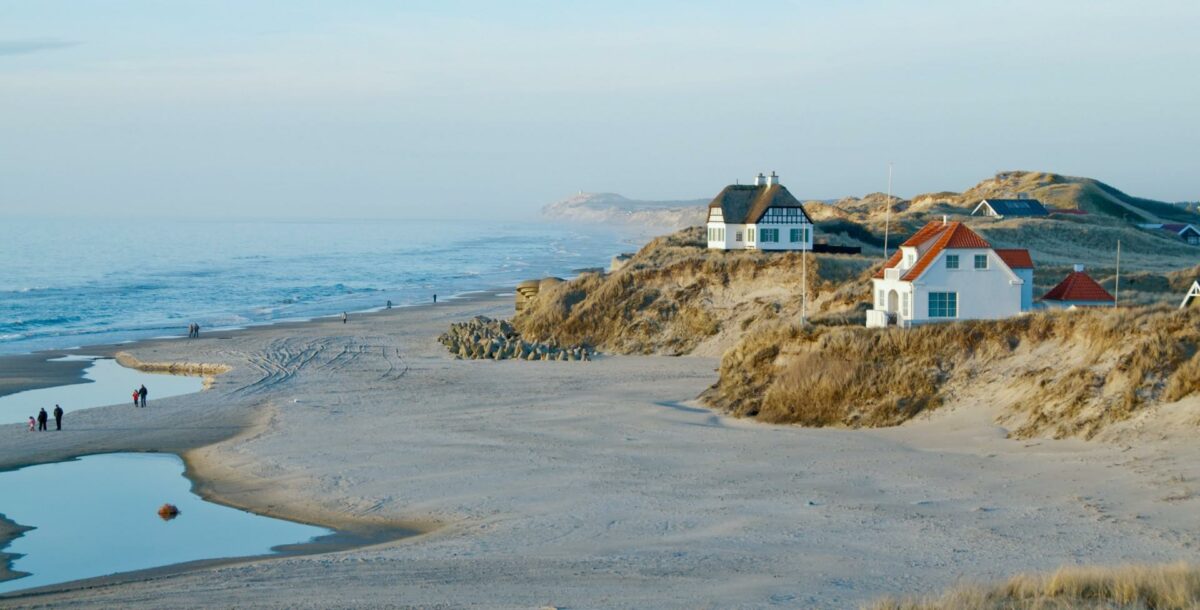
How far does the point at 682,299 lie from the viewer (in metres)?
45.6

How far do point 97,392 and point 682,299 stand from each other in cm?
2023

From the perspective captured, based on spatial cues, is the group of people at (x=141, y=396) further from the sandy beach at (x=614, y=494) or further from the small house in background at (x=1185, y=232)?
the small house in background at (x=1185, y=232)

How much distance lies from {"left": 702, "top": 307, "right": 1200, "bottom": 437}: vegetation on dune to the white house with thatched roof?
19.2m

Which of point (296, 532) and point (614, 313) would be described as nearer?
point (296, 532)

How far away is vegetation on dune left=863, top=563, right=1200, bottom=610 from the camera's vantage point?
1328cm

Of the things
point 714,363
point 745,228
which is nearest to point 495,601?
point 714,363

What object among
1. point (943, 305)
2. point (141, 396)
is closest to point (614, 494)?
point (943, 305)

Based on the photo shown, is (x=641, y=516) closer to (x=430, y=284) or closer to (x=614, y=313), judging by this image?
(x=614, y=313)

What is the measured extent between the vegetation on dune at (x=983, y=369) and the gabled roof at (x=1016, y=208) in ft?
167

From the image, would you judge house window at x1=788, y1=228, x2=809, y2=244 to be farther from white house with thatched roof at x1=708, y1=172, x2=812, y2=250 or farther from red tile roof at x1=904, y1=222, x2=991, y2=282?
red tile roof at x1=904, y1=222, x2=991, y2=282

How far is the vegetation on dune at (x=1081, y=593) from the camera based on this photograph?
13281 millimetres

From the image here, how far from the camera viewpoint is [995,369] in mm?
27469

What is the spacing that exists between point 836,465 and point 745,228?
27907 mm

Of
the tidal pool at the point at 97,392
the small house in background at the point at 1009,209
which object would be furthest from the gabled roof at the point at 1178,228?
the tidal pool at the point at 97,392
